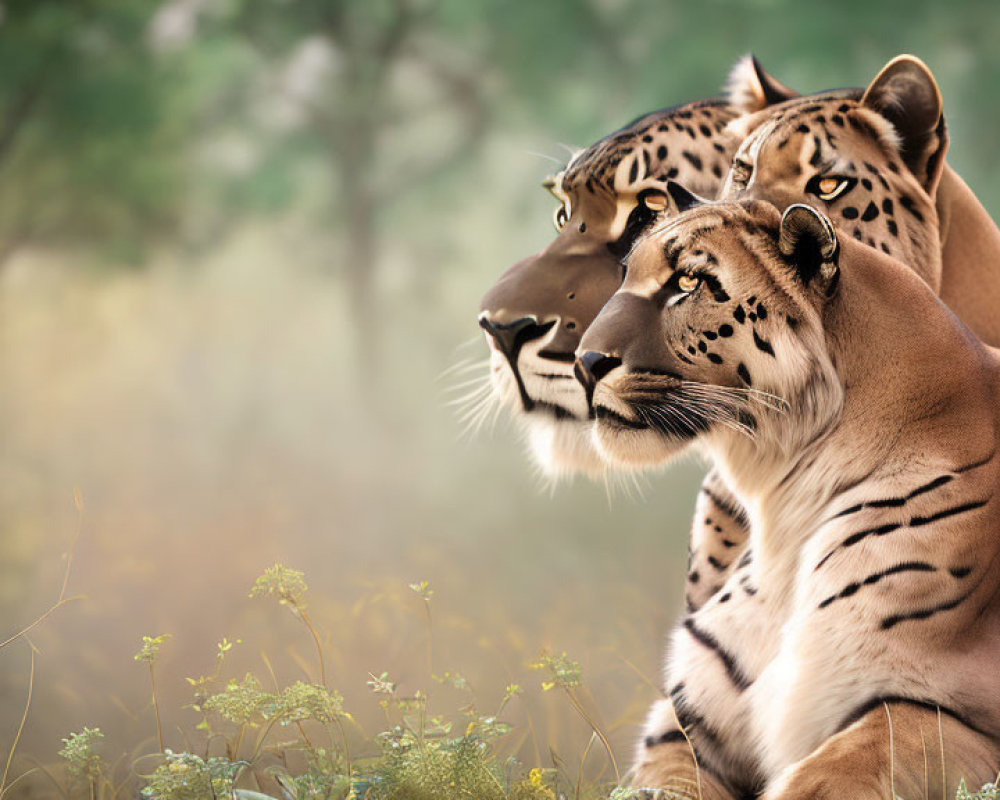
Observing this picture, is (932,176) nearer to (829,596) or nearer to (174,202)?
(829,596)

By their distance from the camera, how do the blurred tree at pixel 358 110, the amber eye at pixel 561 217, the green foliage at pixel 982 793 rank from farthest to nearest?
the blurred tree at pixel 358 110 < the amber eye at pixel 561 217 < the green foliage at pixel 982 793

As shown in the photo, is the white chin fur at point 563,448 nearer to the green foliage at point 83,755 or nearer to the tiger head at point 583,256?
the tiger head at point 583,256

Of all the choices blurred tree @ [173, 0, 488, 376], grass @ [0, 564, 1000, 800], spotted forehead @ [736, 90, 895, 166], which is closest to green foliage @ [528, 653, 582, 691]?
grass @ [0, 564, 1000, 800]

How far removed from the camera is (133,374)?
6.32m

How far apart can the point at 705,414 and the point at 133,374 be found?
501 centimetres

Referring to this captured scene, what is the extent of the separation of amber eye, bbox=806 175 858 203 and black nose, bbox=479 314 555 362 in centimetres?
60

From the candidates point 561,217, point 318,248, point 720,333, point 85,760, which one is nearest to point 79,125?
point 318,248

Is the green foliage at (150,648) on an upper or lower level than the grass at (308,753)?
upper

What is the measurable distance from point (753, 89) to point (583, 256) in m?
0.55

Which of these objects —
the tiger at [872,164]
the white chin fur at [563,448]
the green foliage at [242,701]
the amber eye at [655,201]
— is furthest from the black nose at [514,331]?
the green foliage at [242,701]

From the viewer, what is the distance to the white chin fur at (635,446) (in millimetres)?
1938

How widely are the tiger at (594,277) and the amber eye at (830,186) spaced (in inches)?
14.2

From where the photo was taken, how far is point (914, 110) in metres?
2.25

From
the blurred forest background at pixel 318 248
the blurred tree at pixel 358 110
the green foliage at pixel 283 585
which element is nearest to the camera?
the green foliage at pixel 283 585
